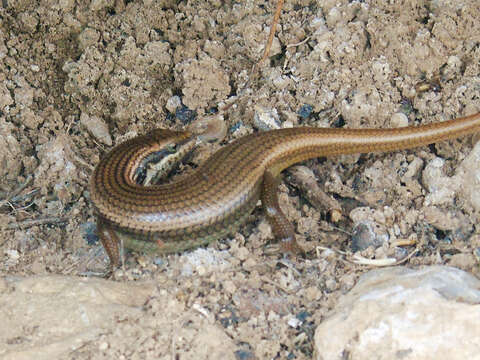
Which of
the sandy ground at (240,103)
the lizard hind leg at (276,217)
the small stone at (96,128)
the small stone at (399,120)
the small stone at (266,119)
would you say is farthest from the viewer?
the small stone at (96,128)

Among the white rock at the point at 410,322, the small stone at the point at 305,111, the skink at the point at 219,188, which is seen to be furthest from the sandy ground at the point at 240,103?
the white rock at the point at 410,322

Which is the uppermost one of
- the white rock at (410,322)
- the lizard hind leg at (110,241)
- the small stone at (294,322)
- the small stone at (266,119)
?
the small stone at (266,119)

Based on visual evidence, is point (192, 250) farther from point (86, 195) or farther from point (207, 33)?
point (207, 33)

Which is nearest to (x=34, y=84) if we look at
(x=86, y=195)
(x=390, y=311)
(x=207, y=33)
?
(x=86, y=195)

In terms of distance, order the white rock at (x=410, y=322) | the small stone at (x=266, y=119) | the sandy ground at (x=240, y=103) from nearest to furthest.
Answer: the white rock at (x=410, y=322), the sandy ground at (x=240, y=103), the small stone at (x=266, y=119)

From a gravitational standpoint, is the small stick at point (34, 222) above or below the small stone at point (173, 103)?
below

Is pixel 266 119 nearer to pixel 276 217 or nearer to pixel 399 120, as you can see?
pixel 276 217

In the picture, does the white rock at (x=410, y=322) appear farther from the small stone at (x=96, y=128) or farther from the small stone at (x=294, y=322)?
the small stone at (x=96, y=128)
